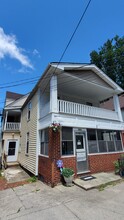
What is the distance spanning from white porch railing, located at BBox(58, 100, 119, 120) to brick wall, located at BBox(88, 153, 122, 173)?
270 centimetres

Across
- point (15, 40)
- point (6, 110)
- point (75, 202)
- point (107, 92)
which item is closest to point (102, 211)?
point (75, 202)

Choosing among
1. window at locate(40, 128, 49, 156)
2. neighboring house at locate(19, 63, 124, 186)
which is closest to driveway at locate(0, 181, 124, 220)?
neighboring house at locate(19, 63, 124, 186)

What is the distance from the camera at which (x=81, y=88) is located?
1033 centimetres

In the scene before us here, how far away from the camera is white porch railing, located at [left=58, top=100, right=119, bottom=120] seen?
7.53m

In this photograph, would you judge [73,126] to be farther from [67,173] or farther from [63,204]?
[63,204]

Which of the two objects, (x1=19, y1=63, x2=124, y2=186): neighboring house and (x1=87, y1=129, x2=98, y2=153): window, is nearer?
(x1=19, y1=63, x2=124, y2=186): neighboring house

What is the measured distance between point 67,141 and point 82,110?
2.28 m

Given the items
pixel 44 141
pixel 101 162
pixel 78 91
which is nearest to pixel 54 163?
pixel 44 141

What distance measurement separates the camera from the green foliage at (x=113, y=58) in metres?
18.4

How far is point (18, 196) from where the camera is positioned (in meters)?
5.38

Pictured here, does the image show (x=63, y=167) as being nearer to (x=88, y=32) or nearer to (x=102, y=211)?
(x=102, y=211)

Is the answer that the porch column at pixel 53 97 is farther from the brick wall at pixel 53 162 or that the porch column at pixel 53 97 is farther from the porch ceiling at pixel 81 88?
the brick wall at pixel 53 162

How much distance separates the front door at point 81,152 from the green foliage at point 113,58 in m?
14.1

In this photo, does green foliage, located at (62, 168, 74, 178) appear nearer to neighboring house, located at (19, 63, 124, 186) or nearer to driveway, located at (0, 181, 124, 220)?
neighboring house, located at (19, 63, 124, 186)
